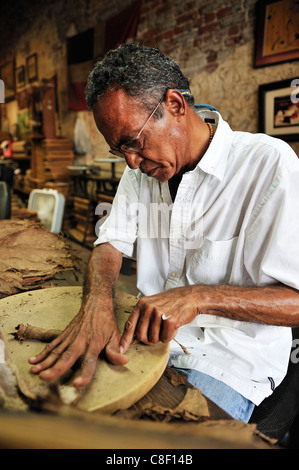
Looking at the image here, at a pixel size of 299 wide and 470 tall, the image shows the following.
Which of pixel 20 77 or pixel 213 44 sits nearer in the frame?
pixel 213 44

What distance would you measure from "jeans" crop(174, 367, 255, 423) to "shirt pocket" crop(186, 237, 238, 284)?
0.41 meters

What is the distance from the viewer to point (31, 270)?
1.79m

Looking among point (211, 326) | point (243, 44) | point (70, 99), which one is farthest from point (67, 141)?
point (211, 326)

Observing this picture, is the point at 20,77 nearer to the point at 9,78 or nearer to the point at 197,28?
the point at 9,78

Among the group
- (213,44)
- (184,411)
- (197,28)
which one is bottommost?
(184,411)

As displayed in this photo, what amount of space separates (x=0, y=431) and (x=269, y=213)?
3.70ft

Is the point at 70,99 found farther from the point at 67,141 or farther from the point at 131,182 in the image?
the point at 131,182

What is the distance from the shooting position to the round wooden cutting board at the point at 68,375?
2.96 ft

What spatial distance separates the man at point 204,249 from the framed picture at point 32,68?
9228 mm

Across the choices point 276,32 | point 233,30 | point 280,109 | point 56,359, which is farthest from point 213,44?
point 56,359

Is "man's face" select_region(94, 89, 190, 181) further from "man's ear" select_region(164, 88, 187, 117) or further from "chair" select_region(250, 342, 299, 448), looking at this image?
"chair" select_region(250, 342, 299, 448)

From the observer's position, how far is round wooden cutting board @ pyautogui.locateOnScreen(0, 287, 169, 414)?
903 millimetres

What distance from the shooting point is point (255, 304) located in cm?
124

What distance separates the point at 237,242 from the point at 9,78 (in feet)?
39.2
